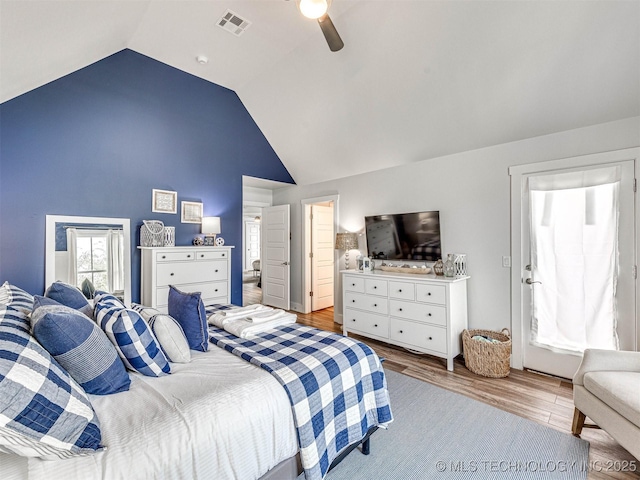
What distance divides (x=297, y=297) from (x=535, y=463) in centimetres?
414

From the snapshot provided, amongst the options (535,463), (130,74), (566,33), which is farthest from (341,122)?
(535,463)

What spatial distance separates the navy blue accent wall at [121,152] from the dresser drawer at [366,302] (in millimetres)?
1775

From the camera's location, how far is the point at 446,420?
223 cm

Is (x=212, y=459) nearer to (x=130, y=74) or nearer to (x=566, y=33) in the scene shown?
(x=566, y=33)

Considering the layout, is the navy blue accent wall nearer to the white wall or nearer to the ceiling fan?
the white wall

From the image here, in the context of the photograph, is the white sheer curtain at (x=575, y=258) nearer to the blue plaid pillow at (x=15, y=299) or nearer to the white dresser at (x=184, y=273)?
the white dresser at (x=184, y=273)

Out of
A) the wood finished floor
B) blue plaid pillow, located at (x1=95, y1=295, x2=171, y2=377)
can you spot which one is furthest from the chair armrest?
blue plaid pillow, located at (x1=95, y1=295, x2=171, y2=377)

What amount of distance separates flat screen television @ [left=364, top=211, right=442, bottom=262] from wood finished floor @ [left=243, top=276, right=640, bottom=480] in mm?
1175

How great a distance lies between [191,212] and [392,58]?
3090 millimetres

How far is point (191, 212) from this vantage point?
13.7ft

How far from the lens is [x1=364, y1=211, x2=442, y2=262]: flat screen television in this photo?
364 cm

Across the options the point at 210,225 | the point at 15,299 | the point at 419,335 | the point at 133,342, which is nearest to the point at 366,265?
the point at 419,335

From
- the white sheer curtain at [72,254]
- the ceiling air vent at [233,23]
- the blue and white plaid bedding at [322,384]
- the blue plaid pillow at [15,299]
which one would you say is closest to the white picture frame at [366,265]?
the blue and white plaid bedding at [322,384]

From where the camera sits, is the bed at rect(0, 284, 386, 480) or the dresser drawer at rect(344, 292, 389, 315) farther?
the dresser drawer at rect(344, 292, 389, 315)
